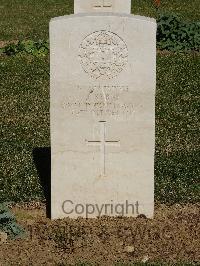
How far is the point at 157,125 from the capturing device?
9539 mm

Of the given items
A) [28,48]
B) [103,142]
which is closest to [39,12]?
[28,48]

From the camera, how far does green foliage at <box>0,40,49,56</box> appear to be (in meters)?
13.2

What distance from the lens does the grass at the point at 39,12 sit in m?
16.5

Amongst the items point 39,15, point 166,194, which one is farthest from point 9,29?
point 166,194

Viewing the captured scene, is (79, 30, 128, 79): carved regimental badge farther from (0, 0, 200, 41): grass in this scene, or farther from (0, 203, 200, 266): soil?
(0, 0, 200, 41): grass

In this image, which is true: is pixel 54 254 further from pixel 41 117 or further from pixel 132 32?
pixel 41 117

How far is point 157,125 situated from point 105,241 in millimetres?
3744

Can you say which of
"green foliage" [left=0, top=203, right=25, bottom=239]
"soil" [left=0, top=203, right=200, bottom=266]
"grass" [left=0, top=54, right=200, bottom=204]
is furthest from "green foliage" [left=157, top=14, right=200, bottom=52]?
"green foliage" [left=0, top=203, right=25, bottom=239]

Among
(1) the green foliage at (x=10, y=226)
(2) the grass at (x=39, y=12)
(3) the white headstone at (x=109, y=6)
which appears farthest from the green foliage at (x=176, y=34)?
(1) the green foliage at (x=10, y=226)

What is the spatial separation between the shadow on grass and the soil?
383 mm

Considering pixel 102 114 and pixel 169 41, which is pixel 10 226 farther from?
pixel 169 41

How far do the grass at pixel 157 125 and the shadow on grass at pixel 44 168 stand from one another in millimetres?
60

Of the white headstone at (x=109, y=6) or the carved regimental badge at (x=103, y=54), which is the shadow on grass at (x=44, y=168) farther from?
the white headstone at (x=109, y=6)

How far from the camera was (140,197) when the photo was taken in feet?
20.8
